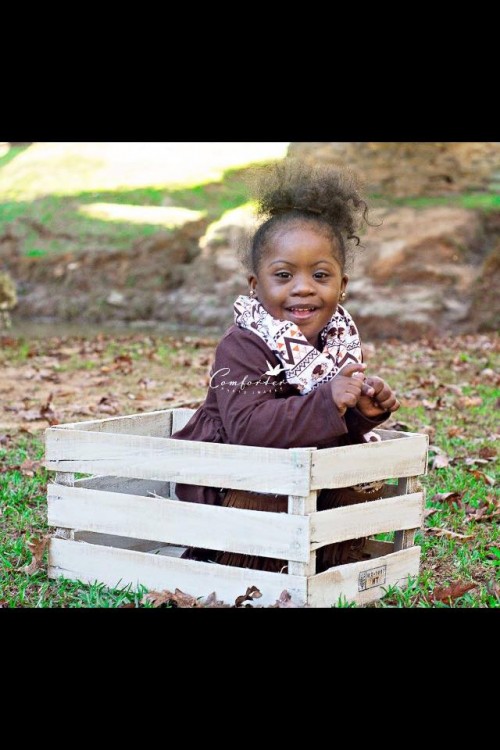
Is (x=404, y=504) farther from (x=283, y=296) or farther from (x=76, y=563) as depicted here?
(x=76, y=563)

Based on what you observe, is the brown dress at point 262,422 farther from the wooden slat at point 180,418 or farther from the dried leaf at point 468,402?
the dried leaf at point 468,402

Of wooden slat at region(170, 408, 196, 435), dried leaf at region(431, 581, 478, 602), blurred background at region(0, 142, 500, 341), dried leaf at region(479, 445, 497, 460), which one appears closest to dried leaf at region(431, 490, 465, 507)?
dried leaf at region(479, 445, 497, 460)

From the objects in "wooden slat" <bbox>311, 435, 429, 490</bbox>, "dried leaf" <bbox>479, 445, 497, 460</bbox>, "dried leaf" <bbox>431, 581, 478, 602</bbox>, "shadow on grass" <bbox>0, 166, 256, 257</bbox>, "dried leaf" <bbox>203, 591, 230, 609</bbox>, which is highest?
"shadow on grass" <bbox>0, 166, 256, 257</bbox>

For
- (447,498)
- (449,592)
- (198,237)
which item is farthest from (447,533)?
(198,237)

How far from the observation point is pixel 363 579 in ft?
10.5

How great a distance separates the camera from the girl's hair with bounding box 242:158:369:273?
3.48 metres

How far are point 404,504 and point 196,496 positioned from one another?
745 millimetres

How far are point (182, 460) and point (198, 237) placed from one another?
1222cm

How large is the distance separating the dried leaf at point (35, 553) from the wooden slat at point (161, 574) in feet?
0.33

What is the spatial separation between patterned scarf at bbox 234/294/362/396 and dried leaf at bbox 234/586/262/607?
0.71 metres

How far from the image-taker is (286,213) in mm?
3494

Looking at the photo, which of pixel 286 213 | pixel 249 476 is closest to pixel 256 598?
pixel 249 476

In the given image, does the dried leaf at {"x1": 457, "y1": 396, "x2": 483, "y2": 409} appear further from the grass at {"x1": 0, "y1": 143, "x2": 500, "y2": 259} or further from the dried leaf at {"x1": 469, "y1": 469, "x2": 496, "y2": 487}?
the grass at {"x1": 0, "y1": 143, "x2": 500, "y2": 259}

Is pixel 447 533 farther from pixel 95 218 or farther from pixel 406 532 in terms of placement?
pixel 95 218
